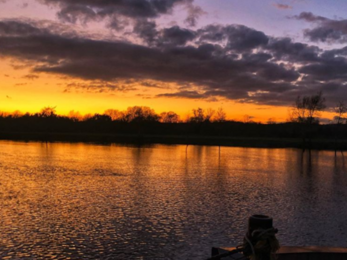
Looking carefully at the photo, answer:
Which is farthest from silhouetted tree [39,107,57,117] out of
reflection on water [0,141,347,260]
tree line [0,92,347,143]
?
reflection on water [0,141,347,260]

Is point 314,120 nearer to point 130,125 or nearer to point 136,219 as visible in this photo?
point 130,125

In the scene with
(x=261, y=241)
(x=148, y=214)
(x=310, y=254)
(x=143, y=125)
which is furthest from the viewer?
(x=143, y=125)

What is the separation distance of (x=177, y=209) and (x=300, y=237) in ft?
17.2

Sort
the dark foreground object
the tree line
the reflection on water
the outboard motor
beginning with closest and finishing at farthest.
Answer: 1. the outboard motor
2. the dark foreground object
3. the reflection on water
4. the tree line

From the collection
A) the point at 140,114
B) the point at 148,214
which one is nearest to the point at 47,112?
the point at 140,114

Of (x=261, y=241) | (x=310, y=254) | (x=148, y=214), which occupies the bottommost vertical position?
(x=148, y=214)

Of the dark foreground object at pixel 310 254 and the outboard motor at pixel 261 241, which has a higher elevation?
the outboard motor at pixel 261 241

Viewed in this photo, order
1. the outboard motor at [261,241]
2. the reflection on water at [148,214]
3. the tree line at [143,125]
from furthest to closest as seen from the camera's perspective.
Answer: the tree line at [143,125] → the reflection on water at [148,214] → the outboard motor at [261,241]

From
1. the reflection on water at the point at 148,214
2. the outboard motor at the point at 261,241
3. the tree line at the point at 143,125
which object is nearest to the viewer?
the outboard motor at the point at 261,241

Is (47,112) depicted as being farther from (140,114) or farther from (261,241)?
(261,241)

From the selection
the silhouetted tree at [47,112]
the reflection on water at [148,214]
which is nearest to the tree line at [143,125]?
the silhouetted tree at [47,112]

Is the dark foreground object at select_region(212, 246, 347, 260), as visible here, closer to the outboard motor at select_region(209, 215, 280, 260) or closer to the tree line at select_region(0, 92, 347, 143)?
the outboard motor at select_region(209, 215, 280, 260)

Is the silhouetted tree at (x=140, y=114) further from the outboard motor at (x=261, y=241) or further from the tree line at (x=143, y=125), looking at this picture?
the outboard motor at (x=261, y=241)

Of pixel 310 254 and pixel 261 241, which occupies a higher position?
pixel 261 241
